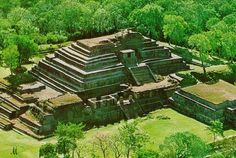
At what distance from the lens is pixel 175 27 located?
252 ft

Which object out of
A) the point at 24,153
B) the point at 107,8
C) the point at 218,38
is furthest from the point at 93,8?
the point at 24,153

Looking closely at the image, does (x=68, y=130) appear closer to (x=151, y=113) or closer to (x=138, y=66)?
(x=151, y=113)

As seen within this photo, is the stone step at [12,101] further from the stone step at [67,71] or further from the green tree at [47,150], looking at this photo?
the green tree at [47,150]

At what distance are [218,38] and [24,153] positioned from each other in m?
31.3

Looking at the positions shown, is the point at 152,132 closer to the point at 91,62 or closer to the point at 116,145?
the point at 116,145

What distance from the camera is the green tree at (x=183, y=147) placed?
45.6 m

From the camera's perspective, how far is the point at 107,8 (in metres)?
84.6

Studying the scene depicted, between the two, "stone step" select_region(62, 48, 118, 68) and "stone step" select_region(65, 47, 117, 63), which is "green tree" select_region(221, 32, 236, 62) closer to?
"stone step" select_region(62, 48, 118, 68)

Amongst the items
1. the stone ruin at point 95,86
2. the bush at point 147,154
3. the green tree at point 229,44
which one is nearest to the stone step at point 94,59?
the stone ruin at point 95,86

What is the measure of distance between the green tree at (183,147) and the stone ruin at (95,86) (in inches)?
489

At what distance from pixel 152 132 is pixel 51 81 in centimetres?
→ 1337

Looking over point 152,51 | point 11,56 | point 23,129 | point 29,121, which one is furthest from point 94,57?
point 23,129

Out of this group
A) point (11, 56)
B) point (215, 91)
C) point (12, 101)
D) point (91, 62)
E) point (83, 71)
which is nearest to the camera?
point (215, 91)

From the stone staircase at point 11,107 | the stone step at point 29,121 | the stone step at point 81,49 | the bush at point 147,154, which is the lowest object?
the stone step at point 29,121
